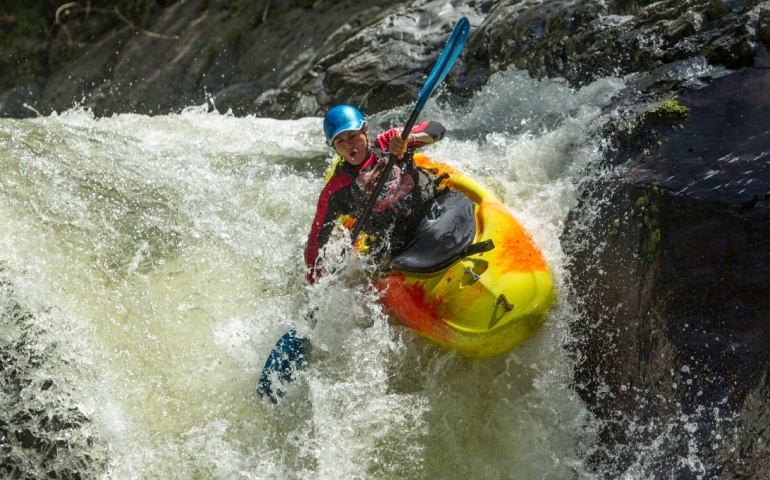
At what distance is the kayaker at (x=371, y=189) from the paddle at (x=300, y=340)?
10 cm

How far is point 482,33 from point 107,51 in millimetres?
4757

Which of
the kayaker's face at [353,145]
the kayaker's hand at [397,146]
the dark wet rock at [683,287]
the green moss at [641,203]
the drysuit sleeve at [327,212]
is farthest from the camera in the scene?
the drysuit sleeve at [327,212]

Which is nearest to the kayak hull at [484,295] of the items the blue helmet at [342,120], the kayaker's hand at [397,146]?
the kayaker's hand at [397,146]

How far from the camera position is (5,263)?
370 centimetres

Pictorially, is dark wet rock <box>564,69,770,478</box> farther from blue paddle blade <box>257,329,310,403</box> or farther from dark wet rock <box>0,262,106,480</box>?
dark wet rock <box>0,262,106,480</box>

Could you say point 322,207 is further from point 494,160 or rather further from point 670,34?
point 670,34

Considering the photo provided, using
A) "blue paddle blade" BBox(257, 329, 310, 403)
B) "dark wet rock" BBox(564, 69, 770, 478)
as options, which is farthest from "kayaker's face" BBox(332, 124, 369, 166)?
"dark wet rock" BBox(564, 69, 770, 478)

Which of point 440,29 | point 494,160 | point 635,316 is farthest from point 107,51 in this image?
point 635,316

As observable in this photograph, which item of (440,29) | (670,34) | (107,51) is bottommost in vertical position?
(107,51)

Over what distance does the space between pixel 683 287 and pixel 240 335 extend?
7.41 feet

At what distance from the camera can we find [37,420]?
3.24 m

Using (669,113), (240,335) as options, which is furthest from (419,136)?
(240,335)

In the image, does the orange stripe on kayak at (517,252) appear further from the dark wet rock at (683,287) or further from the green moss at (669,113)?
the green moss at (669,113)

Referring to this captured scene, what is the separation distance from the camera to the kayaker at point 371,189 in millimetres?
3410
